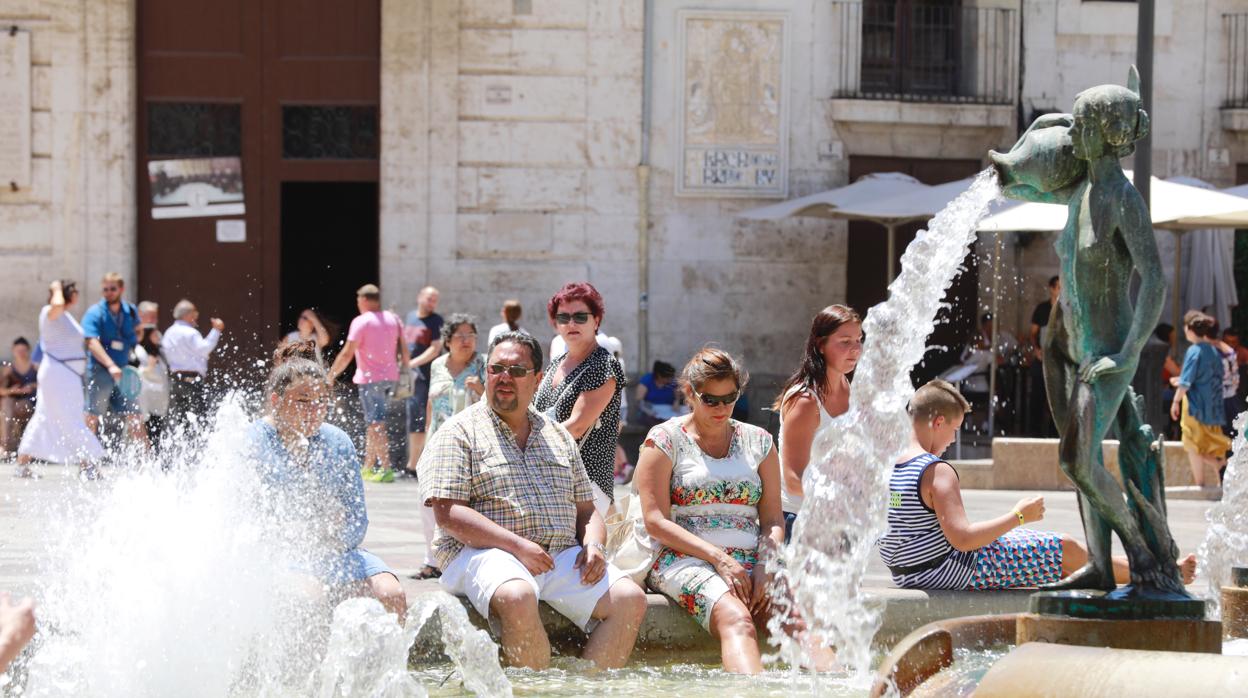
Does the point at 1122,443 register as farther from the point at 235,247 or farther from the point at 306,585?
the point at 235,247

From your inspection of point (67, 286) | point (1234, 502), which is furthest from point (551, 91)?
point (1234, 502)

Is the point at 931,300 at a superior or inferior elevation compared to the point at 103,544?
superior

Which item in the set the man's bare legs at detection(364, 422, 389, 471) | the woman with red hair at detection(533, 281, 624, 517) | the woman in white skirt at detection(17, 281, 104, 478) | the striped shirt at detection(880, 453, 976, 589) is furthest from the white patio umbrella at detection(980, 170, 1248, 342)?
the striped shirt at detection(880, 453, 976, 589)

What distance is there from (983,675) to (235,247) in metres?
15.0

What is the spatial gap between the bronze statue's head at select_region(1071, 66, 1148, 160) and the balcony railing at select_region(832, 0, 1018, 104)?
45.7 feet

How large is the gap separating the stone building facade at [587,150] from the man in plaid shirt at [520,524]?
11.7 meters

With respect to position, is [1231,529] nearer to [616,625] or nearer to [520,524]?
[616,625]

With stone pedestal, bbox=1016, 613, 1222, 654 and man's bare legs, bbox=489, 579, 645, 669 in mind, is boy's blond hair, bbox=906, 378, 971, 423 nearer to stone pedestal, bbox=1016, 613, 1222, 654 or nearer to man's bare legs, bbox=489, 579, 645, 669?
man's bare legs, bbox=489, 579, 645, 669

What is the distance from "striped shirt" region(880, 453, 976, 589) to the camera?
6.90m

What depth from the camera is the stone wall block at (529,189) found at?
18.5m

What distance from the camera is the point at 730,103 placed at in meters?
18.5

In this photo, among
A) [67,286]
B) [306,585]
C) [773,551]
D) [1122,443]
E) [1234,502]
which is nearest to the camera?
[1122,443]

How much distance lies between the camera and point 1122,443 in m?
5.15

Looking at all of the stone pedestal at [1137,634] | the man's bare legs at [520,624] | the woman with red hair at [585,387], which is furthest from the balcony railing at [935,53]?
the stone pedestal at [1137,634]
